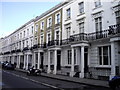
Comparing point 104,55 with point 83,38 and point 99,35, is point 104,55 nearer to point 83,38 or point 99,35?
point 99,35

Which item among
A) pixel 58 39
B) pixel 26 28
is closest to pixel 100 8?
pixel 58 39

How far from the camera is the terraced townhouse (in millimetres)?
18281

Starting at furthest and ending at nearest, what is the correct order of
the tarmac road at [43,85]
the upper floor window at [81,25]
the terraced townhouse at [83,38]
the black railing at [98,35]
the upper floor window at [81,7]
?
the upper floor window at [81,7]
the upper floor window at [81,25]
the black railing at [98,35]
the terraced townhouse at [83,38]
the tarmac road at [43,85]

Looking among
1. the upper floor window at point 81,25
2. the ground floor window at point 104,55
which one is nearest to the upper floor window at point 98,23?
the ground floor window at point 104,55

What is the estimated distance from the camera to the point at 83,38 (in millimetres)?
21375

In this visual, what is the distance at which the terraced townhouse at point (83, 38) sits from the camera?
18281mm

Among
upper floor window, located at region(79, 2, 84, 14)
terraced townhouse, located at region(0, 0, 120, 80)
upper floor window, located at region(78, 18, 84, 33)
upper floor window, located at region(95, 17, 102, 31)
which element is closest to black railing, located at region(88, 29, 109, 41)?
terraced townhouse, located at region(0, 0, 120, 80)

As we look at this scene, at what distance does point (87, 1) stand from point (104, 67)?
889 cm

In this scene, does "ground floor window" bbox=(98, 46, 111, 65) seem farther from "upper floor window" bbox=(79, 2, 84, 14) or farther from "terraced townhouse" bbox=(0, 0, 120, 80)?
"upper floor window" bbox=(79, 2, 84, 14)

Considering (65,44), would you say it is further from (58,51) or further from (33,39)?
(33,39)

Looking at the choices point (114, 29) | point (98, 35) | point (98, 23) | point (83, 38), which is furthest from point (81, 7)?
point (114, 29)

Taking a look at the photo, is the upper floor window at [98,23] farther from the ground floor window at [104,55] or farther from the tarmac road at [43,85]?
the tarmac road at [43,85]

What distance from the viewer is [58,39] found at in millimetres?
28500

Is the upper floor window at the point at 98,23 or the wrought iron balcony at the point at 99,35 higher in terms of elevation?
the upper floor window at the point at 98,23
